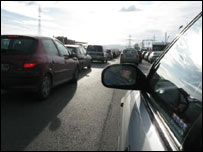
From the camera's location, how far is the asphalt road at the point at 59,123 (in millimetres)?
3686

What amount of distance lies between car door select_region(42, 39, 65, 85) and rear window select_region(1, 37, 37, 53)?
1.55 feet

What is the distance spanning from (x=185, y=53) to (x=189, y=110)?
1.53ft

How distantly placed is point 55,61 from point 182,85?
5.96 metres

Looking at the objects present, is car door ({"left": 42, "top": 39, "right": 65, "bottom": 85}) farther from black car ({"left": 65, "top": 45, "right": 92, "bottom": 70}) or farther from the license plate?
black car ({"left": 65, "top": 45, "right": 92, "bottom": 70})

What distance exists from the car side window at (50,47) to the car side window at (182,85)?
205 inches

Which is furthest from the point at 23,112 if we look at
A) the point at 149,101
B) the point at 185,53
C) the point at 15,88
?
the point at 185,53

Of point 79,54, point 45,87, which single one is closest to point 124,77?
point 45,87

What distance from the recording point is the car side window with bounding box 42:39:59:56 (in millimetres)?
6784

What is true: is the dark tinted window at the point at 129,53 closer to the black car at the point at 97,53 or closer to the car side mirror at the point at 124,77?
the black car at the point at 97,53

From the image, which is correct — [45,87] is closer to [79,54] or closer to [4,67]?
[4,67]

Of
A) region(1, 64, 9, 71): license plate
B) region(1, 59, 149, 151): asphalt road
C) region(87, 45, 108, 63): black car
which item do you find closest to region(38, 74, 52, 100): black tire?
region(1, 59, 149, 151): asphalt road

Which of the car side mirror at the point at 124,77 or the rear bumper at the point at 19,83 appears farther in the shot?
the rear bumper at the point at 19,83

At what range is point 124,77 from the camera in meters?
2.38

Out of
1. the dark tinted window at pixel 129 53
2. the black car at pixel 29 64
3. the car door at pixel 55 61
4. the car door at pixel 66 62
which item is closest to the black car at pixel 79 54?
the car door at pixel 66 62
